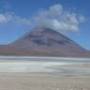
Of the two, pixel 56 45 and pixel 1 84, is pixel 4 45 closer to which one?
pixel 56 45

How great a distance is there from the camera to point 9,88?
562 inches

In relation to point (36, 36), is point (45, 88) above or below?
below

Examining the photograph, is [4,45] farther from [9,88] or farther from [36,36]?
[9,88]

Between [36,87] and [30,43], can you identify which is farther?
[30,43]

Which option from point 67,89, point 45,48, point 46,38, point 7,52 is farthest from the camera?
point 46,38

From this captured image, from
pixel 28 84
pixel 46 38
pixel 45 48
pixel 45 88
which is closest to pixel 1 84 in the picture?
pixel 28 84

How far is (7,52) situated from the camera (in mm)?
81375

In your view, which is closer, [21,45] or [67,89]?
[67,89]

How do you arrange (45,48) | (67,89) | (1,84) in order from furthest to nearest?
(45,48), (1,84), (67,89)

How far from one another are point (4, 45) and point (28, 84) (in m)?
71.5

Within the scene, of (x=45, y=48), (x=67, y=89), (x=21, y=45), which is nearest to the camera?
(x=67, y=89)

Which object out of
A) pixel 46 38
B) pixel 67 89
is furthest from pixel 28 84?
pixel 46 38

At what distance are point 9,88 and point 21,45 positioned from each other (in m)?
82.6

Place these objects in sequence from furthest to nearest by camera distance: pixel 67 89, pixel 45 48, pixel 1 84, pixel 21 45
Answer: pixel 45 48 < pixel 21 45 < pixel 1 84 < pixel 67 89
